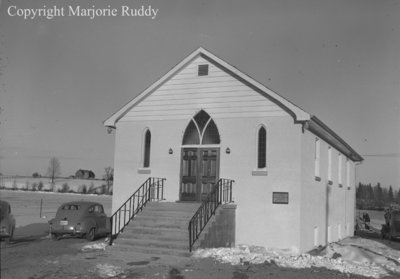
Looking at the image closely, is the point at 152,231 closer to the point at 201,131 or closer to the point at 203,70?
the point at 201,131

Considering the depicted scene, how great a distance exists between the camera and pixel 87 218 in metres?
17.9

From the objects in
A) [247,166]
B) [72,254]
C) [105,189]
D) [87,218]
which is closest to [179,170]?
[247,166]

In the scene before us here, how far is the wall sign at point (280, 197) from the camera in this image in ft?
52.1

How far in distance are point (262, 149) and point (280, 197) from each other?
5.99 ft

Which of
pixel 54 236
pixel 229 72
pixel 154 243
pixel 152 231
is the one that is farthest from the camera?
pixel 54 236

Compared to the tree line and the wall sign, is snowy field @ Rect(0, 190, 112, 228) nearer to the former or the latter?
the wall sign

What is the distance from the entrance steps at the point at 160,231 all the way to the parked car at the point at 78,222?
9.29 feet

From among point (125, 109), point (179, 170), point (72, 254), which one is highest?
Answer: point (125, 109)

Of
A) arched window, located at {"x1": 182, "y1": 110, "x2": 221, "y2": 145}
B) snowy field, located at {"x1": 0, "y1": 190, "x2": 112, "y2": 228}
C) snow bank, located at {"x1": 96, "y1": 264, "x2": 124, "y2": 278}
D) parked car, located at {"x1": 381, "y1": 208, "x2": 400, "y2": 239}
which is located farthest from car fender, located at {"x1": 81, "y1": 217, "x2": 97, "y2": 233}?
parked car, located at {"x1": 381, "y1": 208, "x2": 400, "y2": 239}

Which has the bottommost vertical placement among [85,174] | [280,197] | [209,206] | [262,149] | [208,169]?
[209,206]

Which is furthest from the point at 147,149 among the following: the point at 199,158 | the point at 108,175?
the point at 108,175

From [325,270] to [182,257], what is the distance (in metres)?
3.88

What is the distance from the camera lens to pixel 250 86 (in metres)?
16.7

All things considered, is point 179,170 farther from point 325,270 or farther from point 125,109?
point 325,270
